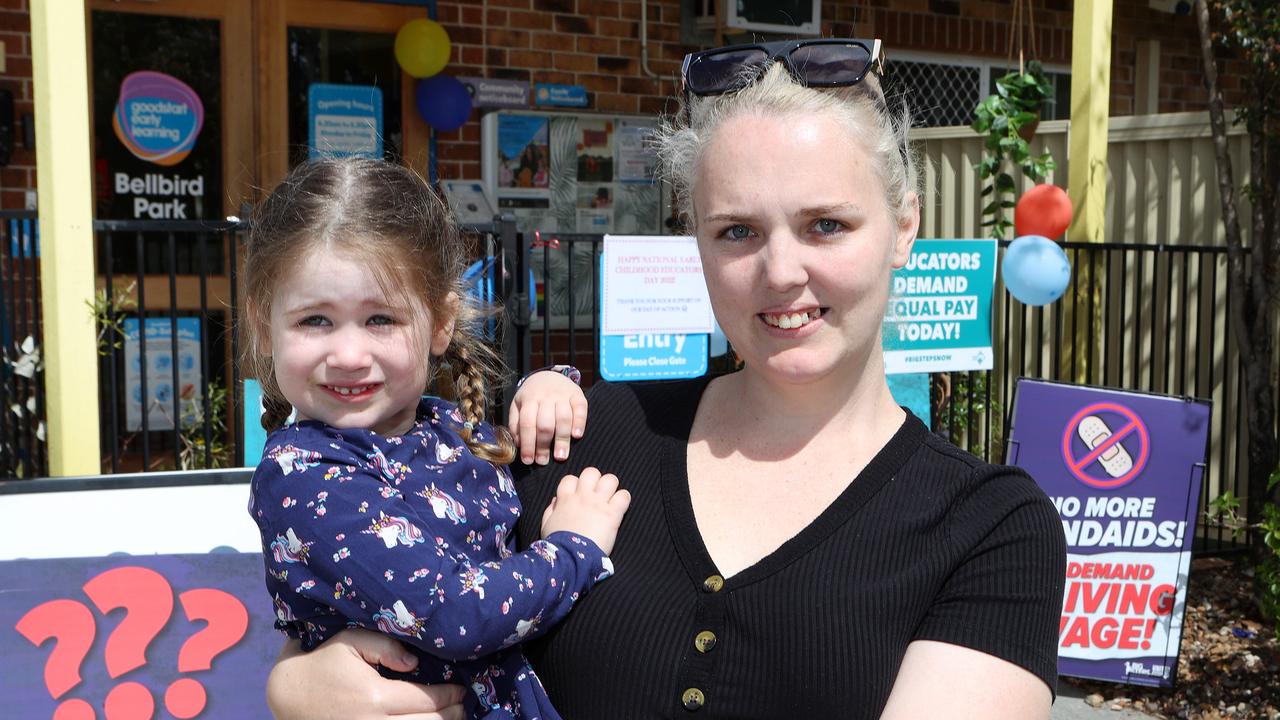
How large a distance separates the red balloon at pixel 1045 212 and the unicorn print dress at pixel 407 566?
4.15 metres

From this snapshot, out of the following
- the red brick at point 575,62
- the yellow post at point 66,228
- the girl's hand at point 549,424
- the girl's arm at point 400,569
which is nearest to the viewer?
the girl's arm at point 400,569

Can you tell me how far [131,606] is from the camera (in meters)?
3.23

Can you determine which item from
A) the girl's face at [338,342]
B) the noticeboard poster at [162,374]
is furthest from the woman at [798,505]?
the noticeboard poster at [162,374]

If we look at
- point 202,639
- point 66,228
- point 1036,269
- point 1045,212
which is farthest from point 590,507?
point 1045,212

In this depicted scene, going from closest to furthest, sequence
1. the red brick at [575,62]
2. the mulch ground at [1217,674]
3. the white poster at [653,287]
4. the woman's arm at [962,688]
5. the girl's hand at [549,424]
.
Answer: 1. the woman's arm at [962,688]
2. the girl's hand at [549,424]
3. the mulch ground at [1217,674]
4. the white poster at [653,287]
5. the red brick at [575,62]

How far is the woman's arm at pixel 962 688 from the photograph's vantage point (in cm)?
143

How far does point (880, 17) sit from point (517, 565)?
24.3 ft

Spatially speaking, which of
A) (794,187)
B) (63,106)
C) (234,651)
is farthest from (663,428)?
(63,106)

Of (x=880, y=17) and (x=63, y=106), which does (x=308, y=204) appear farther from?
(x=880, y=17)

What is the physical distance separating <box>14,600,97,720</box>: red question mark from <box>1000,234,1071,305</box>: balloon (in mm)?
3778

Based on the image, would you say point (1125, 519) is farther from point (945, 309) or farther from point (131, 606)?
point (131, 606)

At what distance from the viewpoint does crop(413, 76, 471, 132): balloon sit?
268 inches

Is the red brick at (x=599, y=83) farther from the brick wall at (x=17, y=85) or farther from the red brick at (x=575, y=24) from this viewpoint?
the brick wall at (x=17, y=85)

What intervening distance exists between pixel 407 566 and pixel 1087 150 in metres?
4.86
